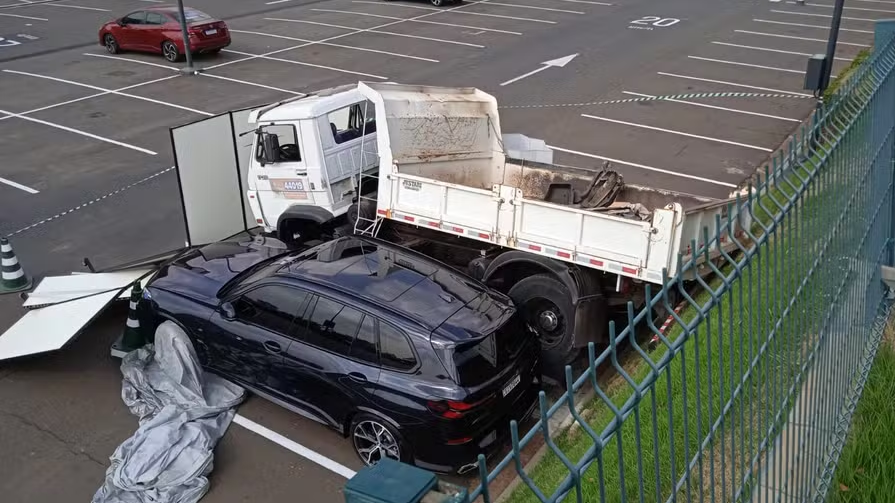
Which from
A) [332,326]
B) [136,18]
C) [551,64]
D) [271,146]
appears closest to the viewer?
[332,326]

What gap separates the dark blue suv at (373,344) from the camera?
659 centimetres

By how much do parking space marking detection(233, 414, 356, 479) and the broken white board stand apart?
80.4 inches

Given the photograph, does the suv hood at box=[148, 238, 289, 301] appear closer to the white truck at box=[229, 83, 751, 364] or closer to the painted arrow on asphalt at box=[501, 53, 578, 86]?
the white truck at box=[229, 83, 751, 364]

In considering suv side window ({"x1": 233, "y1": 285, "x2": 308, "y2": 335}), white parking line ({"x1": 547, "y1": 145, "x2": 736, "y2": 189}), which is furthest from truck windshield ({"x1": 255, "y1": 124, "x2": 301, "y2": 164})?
white parking line ({"x1": 547, "y1": 145, "x2": 736, "y2": 189})

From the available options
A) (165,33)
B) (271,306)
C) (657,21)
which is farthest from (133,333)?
(657,21)

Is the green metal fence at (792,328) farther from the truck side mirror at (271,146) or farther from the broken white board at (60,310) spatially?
the truck side mirror at (271,146)

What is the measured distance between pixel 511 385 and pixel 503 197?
2.31m

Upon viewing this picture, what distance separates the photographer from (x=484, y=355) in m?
6.77

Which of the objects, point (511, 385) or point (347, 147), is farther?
point (347, 147)

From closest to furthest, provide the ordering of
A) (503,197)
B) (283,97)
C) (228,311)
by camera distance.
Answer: (228,311) < (503,197) < (283,97)

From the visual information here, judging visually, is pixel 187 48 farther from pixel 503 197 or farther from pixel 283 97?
pixel 503 197

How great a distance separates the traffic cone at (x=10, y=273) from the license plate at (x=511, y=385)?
6.74 metres

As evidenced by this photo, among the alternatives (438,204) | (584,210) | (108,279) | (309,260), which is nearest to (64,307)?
(108,279)

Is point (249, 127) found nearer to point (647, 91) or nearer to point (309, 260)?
point (309, 260)
